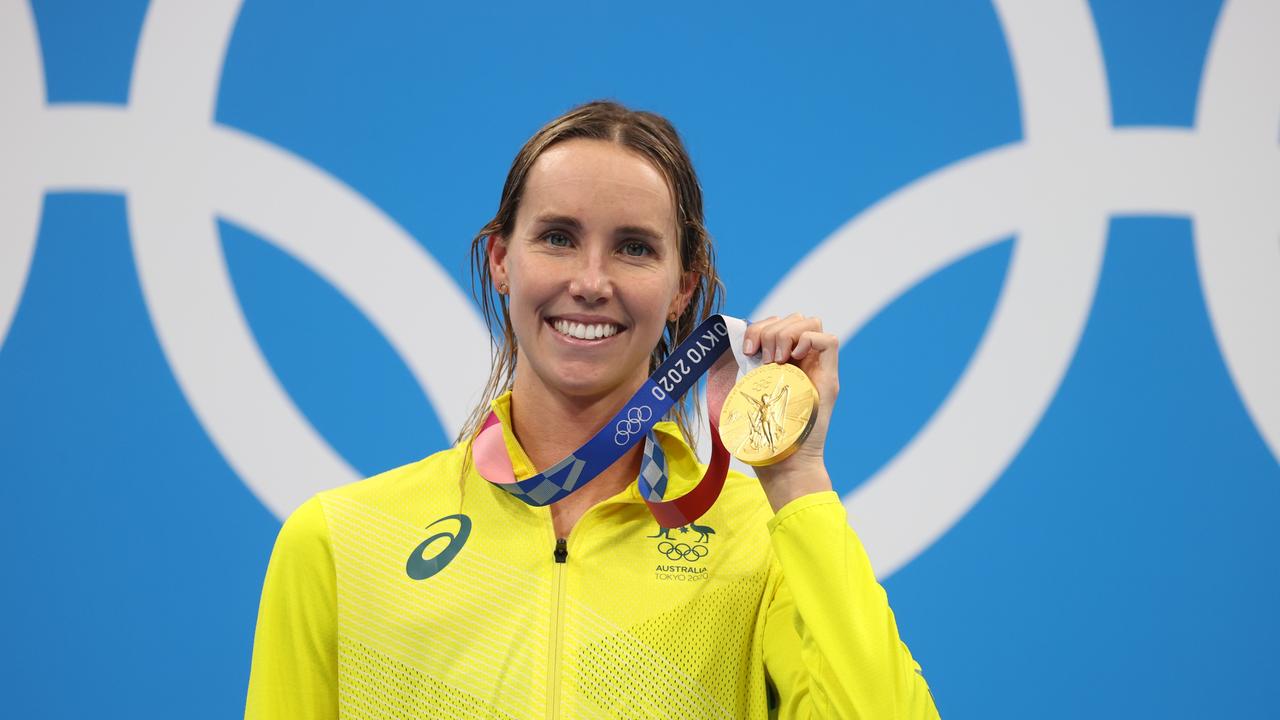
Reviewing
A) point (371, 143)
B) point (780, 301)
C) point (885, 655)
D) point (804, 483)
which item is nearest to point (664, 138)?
point (804, 483)

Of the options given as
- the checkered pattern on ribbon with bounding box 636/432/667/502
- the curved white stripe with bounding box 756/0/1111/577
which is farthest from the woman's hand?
the curved white stripe with bounding box 756/0/1111/577

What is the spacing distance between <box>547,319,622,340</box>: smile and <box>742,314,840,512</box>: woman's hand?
8.3 inches

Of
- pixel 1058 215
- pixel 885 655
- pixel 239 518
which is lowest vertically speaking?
pixel 885 655

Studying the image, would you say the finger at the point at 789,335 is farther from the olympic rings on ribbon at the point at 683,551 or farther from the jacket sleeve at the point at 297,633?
the jacket sleeve at the point at 297,633

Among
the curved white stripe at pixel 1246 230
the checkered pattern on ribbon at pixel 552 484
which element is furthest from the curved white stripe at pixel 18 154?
the curved white stripe at pixel 1246 230

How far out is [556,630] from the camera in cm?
162

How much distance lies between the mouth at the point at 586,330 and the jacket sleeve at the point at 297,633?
455 mm

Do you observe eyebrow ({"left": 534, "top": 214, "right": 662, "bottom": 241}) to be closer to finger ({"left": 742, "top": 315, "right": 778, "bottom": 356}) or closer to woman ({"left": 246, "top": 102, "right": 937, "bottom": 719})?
woman ({"left": 246, "top": 102, "right": 937, "bottom": 719})

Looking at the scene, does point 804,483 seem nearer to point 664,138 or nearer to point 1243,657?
point 664,138

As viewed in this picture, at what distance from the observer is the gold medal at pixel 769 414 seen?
1530 mm

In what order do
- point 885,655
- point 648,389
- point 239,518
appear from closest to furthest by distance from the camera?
point 885,655, point 648,389, point 239,518

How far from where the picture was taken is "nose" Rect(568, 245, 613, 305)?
1604 millimetres

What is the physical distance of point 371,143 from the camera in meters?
2.97

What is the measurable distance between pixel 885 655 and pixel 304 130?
83.5 inches
